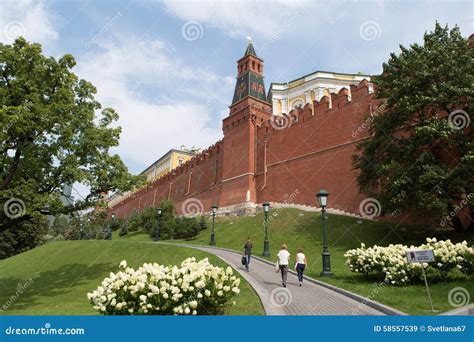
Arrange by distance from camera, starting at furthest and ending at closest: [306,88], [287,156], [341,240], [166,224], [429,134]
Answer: [306,88] < [166,224] < [287,156] < [341,240] < [429,134]

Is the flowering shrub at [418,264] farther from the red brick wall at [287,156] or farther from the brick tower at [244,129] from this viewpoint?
the brick tower at [244,129]

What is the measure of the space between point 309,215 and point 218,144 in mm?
19031

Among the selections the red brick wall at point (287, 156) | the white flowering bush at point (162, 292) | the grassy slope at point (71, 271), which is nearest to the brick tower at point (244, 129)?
A: the red brick wall at point (287, 156)

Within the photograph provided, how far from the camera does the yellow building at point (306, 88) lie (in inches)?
1998

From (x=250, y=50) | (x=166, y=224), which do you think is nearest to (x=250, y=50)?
(x=250, y=50)

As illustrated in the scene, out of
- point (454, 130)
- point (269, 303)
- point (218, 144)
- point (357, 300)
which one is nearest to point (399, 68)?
point (454, 130)

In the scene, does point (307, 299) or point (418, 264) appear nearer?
point (307, 299)

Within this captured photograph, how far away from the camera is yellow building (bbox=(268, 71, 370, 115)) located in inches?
1998

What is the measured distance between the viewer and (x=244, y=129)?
121 ft

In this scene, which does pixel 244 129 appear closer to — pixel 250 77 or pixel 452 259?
pixel 250 77

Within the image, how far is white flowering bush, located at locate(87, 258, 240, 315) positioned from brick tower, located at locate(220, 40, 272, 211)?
26.1 metres

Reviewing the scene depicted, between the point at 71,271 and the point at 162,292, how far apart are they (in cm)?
1722

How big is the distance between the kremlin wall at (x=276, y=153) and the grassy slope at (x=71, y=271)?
40.7ft

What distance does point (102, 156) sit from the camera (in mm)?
15961
